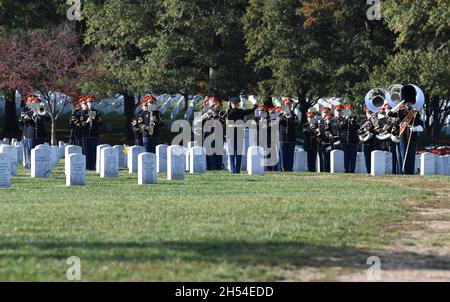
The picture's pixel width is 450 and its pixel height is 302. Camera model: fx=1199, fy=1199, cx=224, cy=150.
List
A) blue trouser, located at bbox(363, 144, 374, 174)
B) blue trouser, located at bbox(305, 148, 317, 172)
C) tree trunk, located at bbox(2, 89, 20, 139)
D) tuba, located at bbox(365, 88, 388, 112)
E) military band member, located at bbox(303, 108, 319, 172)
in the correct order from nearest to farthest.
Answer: blue trouser, located at bbox(363, 144, 374, 174) < tuba, located at bbox(365, 88, 388, 112) < military band member, located at bbox(303, 108, 319, 172) < blue trouser, located at bbox(305, 148, 317, 172) < tree trunk, located at bbox(2, 89, 20, 139)

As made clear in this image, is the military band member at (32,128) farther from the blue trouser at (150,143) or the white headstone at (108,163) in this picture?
the white headstone at (108,163)

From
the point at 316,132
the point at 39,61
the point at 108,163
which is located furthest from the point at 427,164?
the point at 39,61

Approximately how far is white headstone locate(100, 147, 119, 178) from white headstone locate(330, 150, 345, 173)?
814cm

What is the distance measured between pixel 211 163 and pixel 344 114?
444 cm

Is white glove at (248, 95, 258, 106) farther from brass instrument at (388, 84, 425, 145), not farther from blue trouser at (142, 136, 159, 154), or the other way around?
blue trouser at (142, 136, 159, 154)

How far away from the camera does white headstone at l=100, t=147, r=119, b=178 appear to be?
28750mm

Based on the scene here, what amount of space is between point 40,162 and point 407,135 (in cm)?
991

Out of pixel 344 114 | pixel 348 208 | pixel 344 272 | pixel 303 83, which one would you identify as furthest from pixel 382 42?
pixel 344 272

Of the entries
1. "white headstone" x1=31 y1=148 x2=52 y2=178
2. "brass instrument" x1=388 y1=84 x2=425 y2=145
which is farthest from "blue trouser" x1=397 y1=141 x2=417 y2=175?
"white headstone" x1=31 y1=148 x2=52 y2=178

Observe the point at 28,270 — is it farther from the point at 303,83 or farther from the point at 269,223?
the point at 303,83

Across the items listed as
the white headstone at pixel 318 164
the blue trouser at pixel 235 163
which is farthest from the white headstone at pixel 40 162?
the white headstone at pixel 318 164

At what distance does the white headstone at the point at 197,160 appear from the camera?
1244 inches

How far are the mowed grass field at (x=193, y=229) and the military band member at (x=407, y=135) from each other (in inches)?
261

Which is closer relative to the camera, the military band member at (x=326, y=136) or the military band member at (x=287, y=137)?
the military band member at (x=287, y=137)
